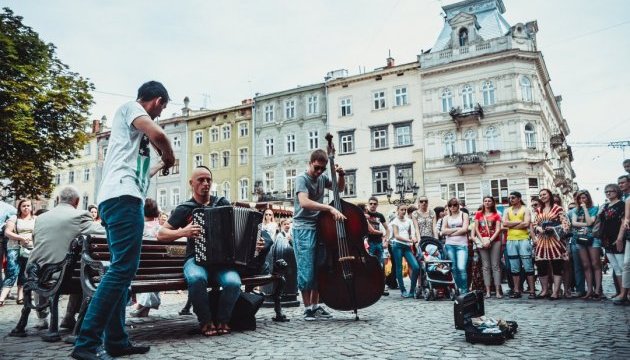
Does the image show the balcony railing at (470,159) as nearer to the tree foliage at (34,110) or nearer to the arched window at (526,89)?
the arched window at (526,89)

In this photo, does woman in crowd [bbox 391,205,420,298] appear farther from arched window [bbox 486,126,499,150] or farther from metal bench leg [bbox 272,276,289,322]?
Result: arched window [bbox 486,126,499,150]

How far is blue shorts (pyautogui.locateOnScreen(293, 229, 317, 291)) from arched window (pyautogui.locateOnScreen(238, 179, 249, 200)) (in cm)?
3638

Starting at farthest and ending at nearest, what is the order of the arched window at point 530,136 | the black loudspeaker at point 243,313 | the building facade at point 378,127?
the building facade at point 378,127 < the arched window at point 530,136 < the black loudspeaker at point 243,313

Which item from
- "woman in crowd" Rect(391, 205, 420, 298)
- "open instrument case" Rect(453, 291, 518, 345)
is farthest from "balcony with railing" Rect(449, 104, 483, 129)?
"open instrument case" Rect(453, 291, 518, 345)

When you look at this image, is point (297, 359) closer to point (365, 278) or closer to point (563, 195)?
point (365, 278)

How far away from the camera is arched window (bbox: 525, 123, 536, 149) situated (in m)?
32.3

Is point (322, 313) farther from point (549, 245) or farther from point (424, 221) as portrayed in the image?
point (424, 221)

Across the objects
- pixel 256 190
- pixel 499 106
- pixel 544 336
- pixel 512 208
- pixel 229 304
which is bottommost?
pixel 544 336

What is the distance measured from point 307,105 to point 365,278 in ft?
116

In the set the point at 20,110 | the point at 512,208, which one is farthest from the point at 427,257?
the point at 20,110

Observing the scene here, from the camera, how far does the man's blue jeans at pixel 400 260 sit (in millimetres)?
9805

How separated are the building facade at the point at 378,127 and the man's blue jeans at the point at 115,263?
104ft

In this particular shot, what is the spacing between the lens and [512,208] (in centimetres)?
934

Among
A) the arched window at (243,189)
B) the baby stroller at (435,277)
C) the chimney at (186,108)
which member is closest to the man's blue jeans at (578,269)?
the baby stroller at (435,277)
